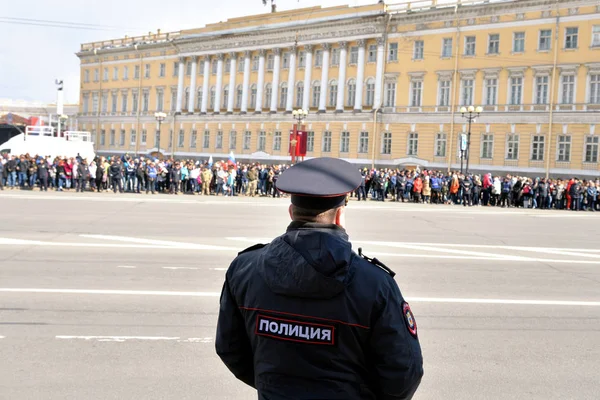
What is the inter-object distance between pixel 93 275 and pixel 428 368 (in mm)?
6425

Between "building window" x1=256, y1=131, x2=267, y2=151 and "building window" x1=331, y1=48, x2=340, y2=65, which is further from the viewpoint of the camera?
"building window" x1=256, y1=131, x2=267, y2=151

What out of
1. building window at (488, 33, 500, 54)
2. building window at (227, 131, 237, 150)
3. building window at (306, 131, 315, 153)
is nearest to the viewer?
building window at (488, 33, 500, 54)

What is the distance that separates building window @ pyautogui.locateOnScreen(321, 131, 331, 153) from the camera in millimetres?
72125

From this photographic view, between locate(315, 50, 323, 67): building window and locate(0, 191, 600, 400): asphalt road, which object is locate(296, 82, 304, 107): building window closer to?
locate(315, 50, 323, 67): building window

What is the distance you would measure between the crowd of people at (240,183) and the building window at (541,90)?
→ 14447mm

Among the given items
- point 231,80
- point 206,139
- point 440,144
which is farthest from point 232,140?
point 440,144

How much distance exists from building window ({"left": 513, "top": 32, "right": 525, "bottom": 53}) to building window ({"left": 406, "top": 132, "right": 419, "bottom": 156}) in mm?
10676

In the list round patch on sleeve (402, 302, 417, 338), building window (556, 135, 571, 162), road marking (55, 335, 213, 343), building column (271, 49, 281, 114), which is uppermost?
building column (271, 49, 281, 114)

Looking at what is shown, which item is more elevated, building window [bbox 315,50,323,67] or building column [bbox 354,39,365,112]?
building window [bbox 315,50,323,67]

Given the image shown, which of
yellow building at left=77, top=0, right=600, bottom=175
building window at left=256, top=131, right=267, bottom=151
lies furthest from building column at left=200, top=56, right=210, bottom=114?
building window at left=256, top=131, right=267, bottom=151

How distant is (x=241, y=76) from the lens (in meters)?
82.5

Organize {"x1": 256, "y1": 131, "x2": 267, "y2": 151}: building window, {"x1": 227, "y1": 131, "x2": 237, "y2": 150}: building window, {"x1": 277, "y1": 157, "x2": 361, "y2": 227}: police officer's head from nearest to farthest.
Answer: {"x1": 277, "y1": 157, "x2": 361, "y2": 227}: police officer's head, {"x1": 256, "y1": 131, "x2": 267, "y2": 151}: building window, {"x1": 227, "y1": 131, "x2": 237, "y2": 150}: building window

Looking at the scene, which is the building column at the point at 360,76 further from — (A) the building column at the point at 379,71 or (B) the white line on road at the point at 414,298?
(B) the white line on road at the point at 414,298

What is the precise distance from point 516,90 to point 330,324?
58.3 m
